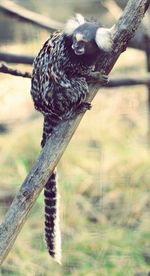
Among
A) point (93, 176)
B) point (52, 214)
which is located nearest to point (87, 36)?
point (52, 214)

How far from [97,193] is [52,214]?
5.72 feet

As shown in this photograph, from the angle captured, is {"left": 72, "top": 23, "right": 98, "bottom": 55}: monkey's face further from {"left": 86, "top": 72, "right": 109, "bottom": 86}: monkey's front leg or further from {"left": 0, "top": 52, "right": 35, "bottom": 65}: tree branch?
{"left": 0, "top": 52, "right": 35, "bottom": 65}: tree branch

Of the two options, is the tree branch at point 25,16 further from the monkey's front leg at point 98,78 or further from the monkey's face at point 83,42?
the monkey's front leg at point 98,78

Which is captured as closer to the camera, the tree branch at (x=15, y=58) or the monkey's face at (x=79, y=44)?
the monkey's face at (x=79, y=44)

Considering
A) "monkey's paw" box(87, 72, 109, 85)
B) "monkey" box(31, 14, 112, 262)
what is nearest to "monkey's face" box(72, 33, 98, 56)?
"monkey" box(31, 14, 112, 262)

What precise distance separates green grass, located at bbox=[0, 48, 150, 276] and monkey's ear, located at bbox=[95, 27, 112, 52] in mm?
1330

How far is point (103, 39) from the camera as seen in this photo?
5.73ft

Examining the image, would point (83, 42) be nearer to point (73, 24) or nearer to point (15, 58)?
point (73, 24)

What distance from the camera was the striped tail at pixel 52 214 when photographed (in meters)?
1.89

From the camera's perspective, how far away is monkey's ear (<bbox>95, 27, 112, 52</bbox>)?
1659mm

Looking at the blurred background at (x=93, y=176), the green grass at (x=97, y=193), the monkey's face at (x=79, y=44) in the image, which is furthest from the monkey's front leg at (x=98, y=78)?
the green grass at (x=97, y=193)

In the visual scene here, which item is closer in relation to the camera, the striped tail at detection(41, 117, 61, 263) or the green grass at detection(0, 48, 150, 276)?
the striped tail at detection(41, 117, 61, 263)

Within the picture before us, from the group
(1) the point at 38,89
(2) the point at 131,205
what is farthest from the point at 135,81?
(1) the point at 38,89

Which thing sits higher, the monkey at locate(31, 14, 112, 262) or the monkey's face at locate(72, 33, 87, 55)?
the monkey's face at locate(72, 33, 87, 55)
